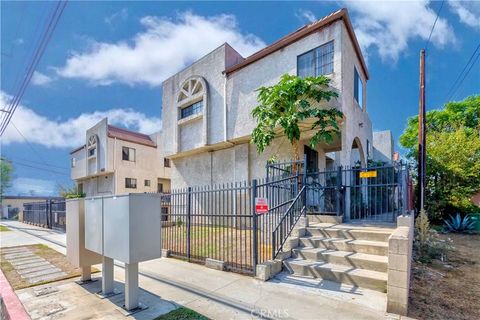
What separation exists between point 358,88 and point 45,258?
47.1 ft

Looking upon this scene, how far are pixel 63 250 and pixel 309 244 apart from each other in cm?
844

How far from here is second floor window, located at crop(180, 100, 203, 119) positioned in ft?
52.3

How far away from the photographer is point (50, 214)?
1600 cm

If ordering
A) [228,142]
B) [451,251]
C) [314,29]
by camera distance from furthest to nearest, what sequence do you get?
[228,142] → [314,29] → [451,251]

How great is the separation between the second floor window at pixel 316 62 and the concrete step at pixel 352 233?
21.3 feet

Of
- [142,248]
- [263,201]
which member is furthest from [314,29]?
[142,248]

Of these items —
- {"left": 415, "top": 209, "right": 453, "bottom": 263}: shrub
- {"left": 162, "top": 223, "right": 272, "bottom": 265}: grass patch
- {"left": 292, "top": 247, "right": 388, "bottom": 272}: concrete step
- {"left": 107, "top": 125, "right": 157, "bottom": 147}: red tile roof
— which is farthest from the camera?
{"left": 107, "top": 125, "right": 157, "bottom": 147}: red tile roof

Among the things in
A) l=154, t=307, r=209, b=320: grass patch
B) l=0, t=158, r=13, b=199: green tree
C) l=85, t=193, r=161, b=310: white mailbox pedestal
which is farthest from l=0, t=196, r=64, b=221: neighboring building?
l=154, t=307, r=209, b=320: grass patch

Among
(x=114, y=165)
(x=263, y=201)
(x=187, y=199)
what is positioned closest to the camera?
(x=263, y=201)

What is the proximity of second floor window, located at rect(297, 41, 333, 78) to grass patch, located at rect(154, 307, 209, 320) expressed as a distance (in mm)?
9565

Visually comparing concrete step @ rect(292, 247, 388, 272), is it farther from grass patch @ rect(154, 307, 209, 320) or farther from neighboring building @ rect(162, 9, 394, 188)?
neighboring building @ rect(162, 9, 394, 188)

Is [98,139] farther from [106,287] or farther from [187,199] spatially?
[106,287]

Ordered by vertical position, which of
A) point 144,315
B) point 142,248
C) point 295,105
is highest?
point 295,105

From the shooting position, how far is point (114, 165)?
25.5 meters
